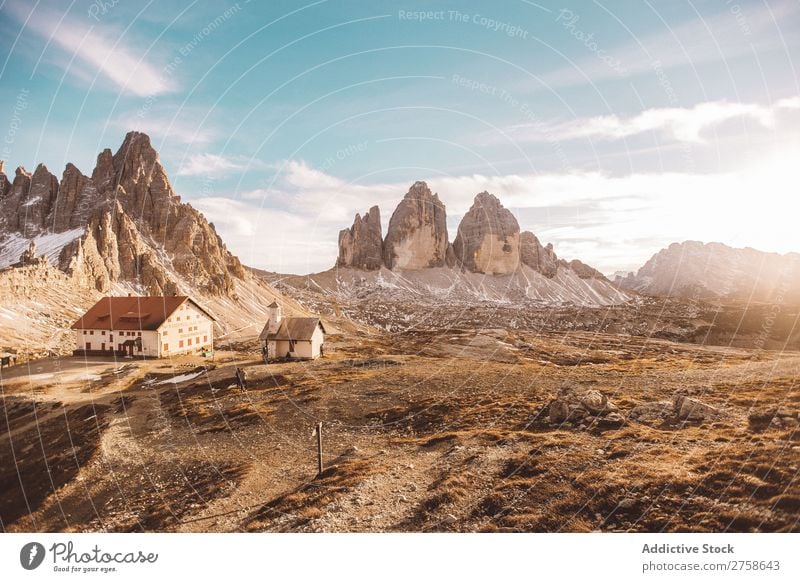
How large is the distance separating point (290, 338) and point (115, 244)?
3318 inches

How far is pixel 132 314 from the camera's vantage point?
59.8 m

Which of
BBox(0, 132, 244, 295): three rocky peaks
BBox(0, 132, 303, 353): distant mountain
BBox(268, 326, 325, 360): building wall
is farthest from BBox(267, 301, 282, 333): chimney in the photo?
BBox(0, 132, 244, 295): three rocky peaks

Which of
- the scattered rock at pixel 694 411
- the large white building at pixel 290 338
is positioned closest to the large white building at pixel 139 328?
the large white building at pixel 290 338

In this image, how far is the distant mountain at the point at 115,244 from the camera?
280 feet

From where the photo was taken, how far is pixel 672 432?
17625mm

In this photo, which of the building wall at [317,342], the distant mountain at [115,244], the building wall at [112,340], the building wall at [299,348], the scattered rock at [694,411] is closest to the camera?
the scattered rock at [694,411]

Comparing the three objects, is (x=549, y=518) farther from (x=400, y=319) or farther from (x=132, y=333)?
(x=400, y=319)

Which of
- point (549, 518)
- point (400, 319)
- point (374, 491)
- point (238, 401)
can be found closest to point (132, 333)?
point (238, 401)

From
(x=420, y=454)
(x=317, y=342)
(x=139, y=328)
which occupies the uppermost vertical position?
(x=139, y=328)

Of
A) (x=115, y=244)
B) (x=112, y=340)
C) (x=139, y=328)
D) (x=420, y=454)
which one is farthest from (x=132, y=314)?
(x=115, y=244)

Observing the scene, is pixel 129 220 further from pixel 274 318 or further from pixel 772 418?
pixel 772 418

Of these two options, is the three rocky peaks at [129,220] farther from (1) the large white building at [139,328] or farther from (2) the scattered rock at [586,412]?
(2) the scattered rock at [586,412]

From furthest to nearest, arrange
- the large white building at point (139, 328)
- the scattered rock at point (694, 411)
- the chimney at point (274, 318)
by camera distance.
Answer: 1. the large white building at point (139, 328)
2. the chimney at point (274, 318)
3. the scattered rock at point (694, 411)

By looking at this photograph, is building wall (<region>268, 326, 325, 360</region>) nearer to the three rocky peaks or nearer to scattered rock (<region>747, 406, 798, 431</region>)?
scattered rock (<region>747, 406, 798, 431</region>)
